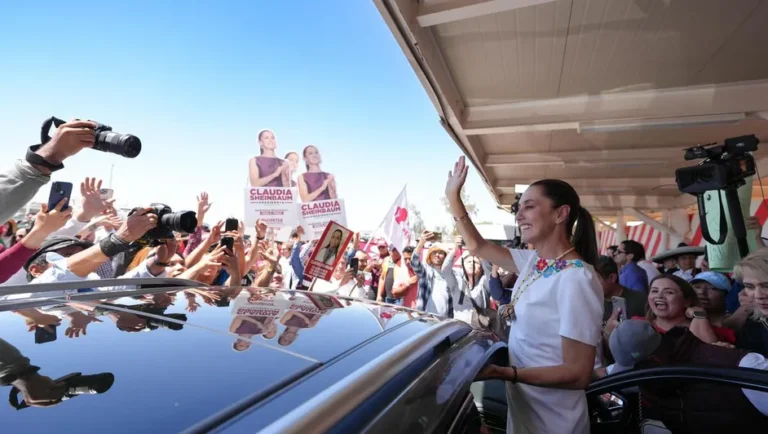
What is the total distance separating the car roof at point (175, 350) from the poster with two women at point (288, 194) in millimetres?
4746

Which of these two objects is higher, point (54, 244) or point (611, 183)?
point (611, 183)

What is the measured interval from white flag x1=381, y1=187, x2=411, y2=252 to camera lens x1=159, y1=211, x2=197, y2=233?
4.45 m

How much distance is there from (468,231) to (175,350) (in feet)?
5.34

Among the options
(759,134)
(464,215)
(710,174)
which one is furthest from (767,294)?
(759,134)

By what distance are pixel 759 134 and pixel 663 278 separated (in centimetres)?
442

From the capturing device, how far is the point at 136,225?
230 centimetres

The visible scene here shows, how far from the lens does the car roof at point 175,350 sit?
0.67 meters

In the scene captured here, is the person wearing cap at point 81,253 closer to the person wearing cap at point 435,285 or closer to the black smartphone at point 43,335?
the black smartphone at point 43,335

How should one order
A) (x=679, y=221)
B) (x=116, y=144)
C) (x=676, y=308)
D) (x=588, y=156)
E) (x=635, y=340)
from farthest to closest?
(x=679, y=221)
(x=588, y=156)
(x=676, y=308)
(x=635, y=340)
(x=116, y=144)

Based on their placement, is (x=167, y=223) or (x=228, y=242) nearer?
(x=167, y=223)

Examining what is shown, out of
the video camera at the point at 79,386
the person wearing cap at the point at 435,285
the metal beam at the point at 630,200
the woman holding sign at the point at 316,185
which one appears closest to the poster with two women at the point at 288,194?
the woman holding sign at the point at 316,185

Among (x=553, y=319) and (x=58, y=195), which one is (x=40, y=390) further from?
(x=58, y=195)

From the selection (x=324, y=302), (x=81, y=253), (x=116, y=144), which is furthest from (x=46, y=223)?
(x=324, y=302)

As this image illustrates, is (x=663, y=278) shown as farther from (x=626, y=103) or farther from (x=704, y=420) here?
(x=626, y=103)
